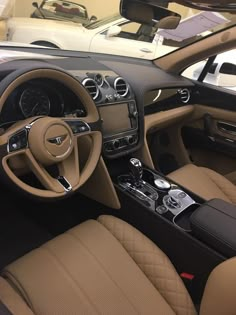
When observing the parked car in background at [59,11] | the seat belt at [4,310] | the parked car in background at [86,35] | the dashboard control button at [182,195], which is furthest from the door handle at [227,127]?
the parked car in background at [59,11]

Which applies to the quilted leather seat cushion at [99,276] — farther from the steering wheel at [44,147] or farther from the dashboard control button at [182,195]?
the dashboard control button at [182,195]

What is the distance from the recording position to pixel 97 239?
4.54 ft

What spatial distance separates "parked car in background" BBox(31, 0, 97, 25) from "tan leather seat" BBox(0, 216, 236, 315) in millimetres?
5028

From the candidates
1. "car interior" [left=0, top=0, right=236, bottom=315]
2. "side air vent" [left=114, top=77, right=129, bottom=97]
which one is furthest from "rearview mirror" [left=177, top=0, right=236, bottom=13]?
"side air vent" [left=114, top=77, right=129, bottom=97]

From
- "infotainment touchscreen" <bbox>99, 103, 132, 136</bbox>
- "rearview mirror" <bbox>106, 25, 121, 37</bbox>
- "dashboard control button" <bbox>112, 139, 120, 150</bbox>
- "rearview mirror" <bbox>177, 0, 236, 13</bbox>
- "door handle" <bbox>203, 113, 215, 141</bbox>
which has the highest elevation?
"rearview mirror" <bbox>177, 0, 236, 13</bbox>

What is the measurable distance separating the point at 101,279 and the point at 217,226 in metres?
0.40

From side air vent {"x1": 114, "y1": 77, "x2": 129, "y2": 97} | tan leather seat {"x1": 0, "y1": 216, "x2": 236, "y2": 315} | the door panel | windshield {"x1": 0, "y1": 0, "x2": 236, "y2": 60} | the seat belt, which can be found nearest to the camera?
the seat belt

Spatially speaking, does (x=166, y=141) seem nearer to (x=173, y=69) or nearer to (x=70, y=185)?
(x=173, y=69)

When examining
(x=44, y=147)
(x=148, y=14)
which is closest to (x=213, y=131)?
(x=148, y=14)

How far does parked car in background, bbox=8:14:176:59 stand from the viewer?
4766mm

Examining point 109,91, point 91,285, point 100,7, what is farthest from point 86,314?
point 100,7

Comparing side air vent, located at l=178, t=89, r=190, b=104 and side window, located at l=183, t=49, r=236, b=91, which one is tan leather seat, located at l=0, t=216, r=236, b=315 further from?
side window, located at l=183, t=49, r=236, b=91

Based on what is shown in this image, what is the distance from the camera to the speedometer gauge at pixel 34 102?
1.43 meters

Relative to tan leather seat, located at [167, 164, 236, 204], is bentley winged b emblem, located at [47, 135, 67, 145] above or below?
above
